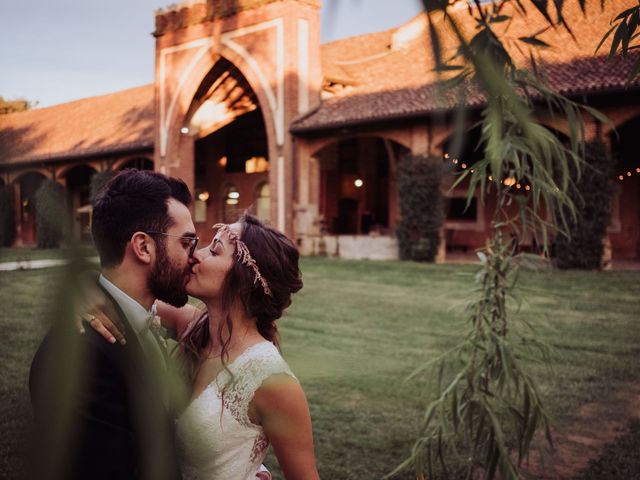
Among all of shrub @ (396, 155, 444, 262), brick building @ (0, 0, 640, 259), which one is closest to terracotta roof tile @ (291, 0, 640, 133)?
brick building @ (0, 0, 640, 259)

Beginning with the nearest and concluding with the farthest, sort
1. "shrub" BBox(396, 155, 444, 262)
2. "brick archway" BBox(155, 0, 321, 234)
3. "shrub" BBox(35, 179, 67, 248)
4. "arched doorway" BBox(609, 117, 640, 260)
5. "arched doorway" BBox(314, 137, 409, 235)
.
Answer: "shrub" BBox(35, 179, 67, 248) → "shrub" BBox(396, 155, 444, 262) → "arched doorway" BBox(609, 117, 640, 260) → "brick archway" BBox(155, 0, 321, 234) → "arched doorway" BBox(314, 137, 409, 235)

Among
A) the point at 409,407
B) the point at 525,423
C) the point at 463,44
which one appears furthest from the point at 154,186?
the point at 409,407

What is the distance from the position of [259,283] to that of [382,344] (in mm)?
5732

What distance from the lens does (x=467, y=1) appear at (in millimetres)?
914

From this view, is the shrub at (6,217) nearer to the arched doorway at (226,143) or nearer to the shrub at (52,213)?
the shrub at (52,213)

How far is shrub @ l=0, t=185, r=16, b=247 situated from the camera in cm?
51

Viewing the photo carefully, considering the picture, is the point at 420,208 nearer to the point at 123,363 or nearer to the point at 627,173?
the point at 627,173

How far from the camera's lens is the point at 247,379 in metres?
2.04

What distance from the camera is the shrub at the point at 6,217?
0.51 m

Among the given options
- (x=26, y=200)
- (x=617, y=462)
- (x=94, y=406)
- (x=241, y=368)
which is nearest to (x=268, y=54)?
(x=617, y=462)

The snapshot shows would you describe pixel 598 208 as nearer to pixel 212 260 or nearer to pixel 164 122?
pixel 212 260

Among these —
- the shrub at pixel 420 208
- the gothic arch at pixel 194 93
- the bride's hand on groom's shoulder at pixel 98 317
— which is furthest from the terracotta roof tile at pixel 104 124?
the bride's hand on groom's shoulder at pixel 98 317

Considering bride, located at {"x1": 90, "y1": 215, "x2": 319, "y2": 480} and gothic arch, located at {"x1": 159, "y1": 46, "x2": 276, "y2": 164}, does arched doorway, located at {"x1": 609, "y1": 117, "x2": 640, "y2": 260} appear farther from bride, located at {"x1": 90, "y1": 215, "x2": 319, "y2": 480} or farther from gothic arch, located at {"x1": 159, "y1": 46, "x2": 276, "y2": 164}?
bride, located at {"x1": 90, "y1": 215, "x2": 319, "y2": 480}

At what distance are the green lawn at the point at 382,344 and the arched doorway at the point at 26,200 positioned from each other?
0.14 feet
